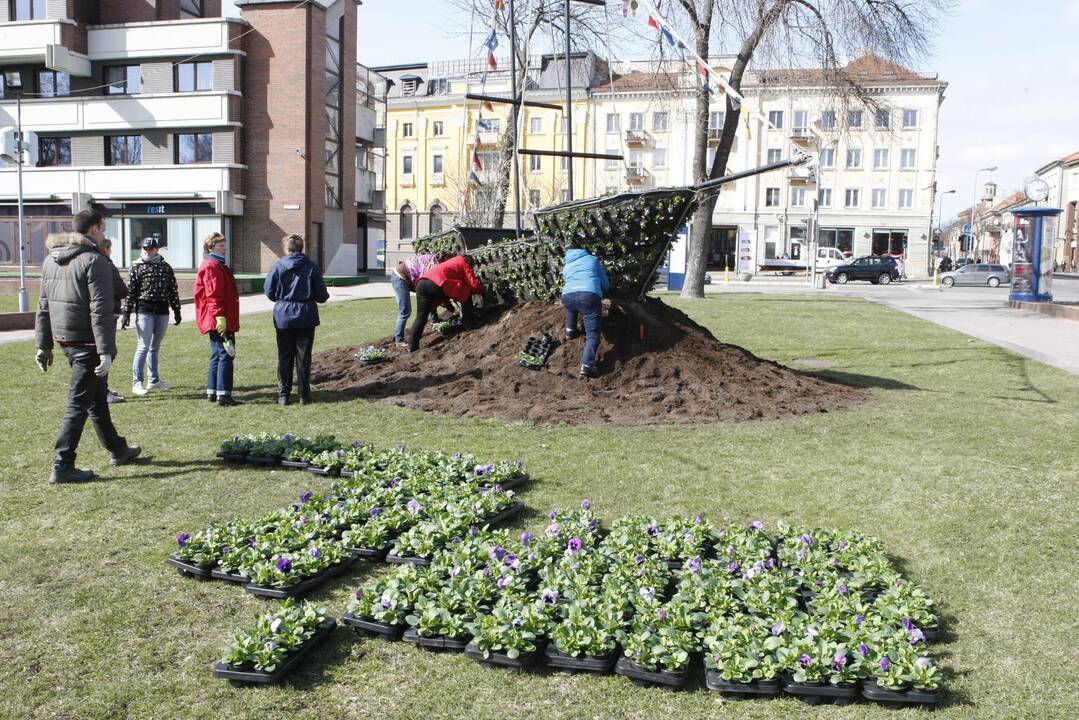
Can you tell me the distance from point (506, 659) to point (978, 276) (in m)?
53.3

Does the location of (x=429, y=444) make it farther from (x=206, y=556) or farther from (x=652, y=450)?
(x=206, y=556)

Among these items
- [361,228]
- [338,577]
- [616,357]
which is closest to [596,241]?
[616,357]

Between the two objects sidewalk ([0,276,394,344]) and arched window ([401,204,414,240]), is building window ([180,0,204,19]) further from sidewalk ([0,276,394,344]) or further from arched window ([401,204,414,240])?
arched window ([401,204,414,240])

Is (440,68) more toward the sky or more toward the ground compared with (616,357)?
more toward the sky

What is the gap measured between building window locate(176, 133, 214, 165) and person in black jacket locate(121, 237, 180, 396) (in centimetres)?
3057

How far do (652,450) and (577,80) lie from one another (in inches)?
2573

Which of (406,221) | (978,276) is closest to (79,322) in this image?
(978,276)

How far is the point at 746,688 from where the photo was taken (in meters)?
3.64

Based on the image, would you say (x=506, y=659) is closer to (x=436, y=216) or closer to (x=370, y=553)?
(x=370, y=553)

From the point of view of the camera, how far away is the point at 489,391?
10227 millimetres

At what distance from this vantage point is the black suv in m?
52.2

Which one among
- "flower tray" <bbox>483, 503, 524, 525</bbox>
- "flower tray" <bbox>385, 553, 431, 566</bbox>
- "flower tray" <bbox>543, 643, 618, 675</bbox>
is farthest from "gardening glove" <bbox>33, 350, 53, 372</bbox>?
"flower tray" <bbox>543, 643, 618, 675</bbox>

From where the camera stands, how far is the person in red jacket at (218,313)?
9828 mm

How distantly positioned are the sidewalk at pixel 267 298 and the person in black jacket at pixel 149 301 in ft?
17.9
